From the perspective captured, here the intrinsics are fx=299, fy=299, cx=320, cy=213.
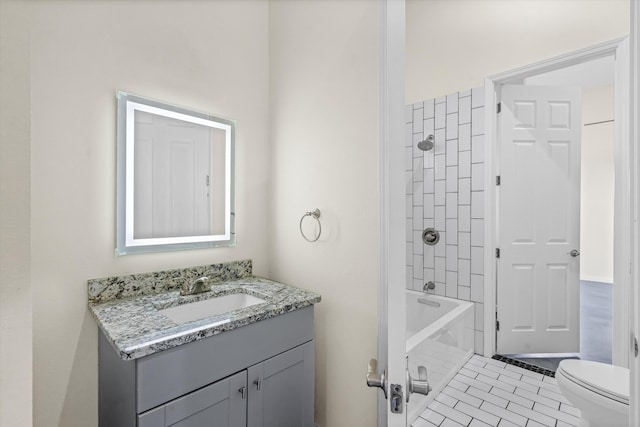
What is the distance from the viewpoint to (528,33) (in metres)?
2.09

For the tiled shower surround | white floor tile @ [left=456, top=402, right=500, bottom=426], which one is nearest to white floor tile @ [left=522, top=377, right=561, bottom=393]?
the tiled shower surround

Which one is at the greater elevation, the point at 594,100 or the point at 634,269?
the point at 594,100

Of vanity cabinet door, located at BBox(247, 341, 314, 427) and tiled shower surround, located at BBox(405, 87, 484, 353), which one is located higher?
tiled shower surround, located at BBox(405, 87, 484, 353)

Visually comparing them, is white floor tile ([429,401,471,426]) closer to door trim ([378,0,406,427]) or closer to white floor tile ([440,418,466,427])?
white floor tile ([440,418,466,427])

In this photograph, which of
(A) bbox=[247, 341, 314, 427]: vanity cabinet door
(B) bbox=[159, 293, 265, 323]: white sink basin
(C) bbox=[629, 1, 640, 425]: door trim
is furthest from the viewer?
(B) bbox=[159, 293, 265, 323]: white sink basin

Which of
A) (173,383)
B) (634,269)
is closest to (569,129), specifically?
(634,269)

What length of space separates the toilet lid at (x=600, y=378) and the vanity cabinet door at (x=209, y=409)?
1542 mm

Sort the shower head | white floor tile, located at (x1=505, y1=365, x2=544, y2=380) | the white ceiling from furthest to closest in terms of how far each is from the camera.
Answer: the shower head
the white ceiling
white floor tile, located at (x1=505, y1=365, x2=544, y2=380)

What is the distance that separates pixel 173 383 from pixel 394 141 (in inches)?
42.3

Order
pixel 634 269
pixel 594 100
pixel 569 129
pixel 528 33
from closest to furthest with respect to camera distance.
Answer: pixel 634 269 < pixel 528 33 < pixel 569 129 < pixel 594 100

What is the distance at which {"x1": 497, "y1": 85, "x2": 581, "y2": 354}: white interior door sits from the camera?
2289 millimetres

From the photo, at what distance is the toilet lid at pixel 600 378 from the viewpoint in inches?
51.3

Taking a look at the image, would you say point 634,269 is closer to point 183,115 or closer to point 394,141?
point 394,141

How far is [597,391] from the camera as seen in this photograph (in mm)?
1330
